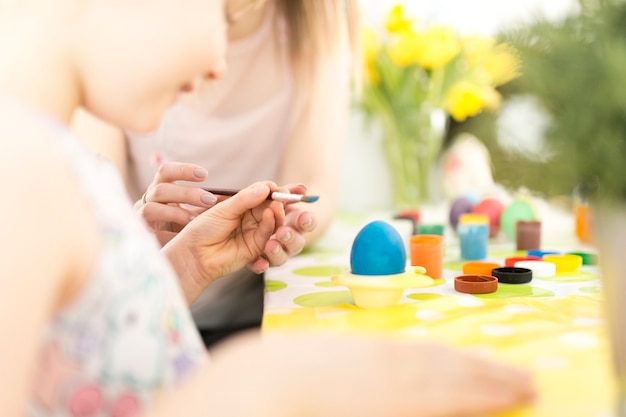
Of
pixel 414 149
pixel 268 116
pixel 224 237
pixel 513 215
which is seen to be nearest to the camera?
pixel 224 237

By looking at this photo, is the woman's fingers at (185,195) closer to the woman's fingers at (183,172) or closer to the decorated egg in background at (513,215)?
the woman's fingers at (183,172)

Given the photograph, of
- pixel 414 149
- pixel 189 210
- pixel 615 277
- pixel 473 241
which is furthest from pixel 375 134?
pixel 615 277

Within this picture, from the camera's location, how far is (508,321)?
2.04ft

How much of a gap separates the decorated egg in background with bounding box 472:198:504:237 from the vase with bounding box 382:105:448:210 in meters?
0.66

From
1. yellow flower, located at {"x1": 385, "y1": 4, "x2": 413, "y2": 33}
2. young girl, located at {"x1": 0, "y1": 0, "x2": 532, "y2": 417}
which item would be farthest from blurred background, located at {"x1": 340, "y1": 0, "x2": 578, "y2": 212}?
young girl, located at {"x1": 0, "y1": 0, "x2": 532, "y2": 417}

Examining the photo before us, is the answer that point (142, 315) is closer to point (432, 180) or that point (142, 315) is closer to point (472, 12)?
point (432, 180)

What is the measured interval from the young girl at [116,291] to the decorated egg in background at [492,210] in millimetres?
721

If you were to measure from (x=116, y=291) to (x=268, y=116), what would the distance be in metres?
0.82

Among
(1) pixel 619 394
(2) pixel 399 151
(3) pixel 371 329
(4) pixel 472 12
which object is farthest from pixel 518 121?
(4) pixel 472 12

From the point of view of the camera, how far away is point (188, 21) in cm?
50

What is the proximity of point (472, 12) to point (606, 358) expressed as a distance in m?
1.81

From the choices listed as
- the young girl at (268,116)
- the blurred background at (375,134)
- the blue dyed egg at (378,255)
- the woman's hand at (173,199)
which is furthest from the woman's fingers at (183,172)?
the blurred background at (375,134)

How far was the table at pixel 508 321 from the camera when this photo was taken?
17.8 inches

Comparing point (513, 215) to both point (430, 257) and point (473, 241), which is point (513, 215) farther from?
point (430, 257)
